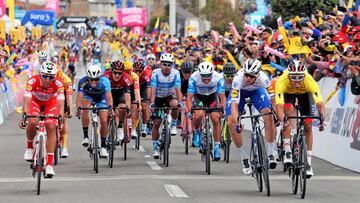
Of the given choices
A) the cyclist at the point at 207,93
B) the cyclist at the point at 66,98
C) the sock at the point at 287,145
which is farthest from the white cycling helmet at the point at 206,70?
the sock at the point at 287,145

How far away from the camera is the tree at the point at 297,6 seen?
107 ft

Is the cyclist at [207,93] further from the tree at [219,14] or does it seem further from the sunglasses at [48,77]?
the tree at [219,14]

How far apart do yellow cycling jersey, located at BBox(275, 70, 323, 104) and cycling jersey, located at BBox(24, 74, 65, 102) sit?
3.15 meters

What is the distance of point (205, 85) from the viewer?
18.6 meters

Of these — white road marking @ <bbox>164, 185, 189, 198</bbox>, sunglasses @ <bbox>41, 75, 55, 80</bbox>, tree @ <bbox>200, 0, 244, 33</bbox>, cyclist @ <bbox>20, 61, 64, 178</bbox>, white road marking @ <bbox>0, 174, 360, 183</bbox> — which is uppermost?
tree @ <bbox>200, 0, 244, 33</bbox>

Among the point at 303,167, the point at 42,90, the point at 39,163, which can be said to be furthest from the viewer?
the point at 42,90

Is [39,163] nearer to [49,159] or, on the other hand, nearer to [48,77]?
[49,159]

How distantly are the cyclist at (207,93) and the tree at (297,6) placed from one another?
537 inches

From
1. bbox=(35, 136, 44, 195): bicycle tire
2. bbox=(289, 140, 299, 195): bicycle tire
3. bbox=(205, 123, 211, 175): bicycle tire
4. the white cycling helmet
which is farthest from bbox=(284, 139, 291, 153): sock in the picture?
bbox=(35, 136, 44, 195): bicycle tire

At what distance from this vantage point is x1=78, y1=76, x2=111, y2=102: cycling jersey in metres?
17.8

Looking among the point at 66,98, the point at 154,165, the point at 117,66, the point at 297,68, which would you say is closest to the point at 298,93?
the point at 297,68

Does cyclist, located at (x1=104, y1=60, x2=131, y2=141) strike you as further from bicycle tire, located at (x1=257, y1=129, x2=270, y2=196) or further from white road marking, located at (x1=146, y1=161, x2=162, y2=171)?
bicycle tire, located at (x1=257, y1=129, x2=270, y2=196)

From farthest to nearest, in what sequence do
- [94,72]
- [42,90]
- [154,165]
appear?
[154,165] → [94,72] → [42,90]

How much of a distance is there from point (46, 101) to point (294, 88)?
3.72 m
